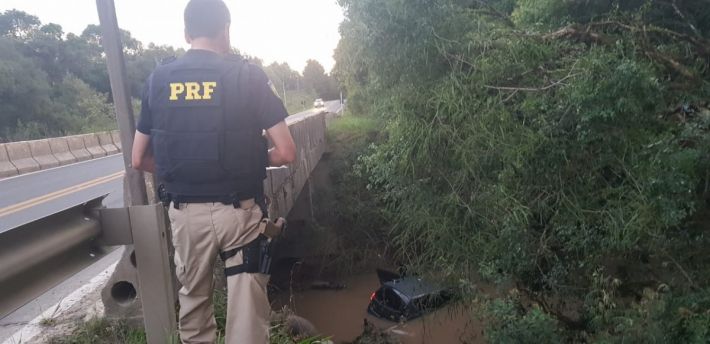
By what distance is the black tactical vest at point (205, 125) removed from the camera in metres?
2.24

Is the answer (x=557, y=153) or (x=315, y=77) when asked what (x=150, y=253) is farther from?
(x=315, y=77)

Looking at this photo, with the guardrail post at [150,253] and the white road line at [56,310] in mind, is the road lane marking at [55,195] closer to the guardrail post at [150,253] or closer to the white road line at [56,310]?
the white road line at [56,310]

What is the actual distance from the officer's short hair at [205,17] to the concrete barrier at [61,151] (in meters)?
16.5

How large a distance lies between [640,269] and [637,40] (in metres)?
2.66

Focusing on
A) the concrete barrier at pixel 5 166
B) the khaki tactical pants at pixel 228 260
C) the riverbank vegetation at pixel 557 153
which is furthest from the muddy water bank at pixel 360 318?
the concrete barrier at pixel 5 166

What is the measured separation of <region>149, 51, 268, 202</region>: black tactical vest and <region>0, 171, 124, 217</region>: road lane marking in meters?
7.93

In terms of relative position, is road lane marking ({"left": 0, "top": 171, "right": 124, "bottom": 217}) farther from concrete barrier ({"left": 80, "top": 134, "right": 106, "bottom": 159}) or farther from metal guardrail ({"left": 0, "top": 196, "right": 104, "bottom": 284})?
metal guardrail ({"left": 0, "top": 196, "right": 104, "bottom": 284})

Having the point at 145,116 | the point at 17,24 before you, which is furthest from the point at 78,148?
the point at 145,116

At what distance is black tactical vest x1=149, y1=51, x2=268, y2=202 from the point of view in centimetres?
224

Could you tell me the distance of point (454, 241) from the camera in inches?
272

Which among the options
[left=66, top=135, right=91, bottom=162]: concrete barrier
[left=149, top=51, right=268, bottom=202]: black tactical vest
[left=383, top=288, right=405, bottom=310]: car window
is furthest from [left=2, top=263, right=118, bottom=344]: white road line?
[left=66, top=135, right=91, bottom=162]: concrete barrier

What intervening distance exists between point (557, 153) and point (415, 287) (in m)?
3.91

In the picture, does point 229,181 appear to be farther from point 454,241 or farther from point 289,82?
point 289,82

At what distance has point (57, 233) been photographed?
1.82m
